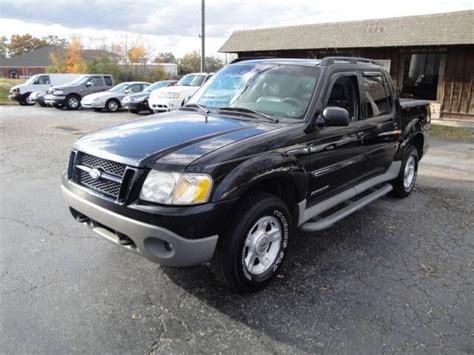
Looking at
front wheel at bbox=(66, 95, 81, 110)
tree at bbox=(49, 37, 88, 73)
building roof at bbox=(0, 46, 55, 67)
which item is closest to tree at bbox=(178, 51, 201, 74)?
tree at bbox=(49, 37, 88, 73)

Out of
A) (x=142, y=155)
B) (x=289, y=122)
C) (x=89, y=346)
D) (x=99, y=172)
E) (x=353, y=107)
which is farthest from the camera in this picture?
(x=353, y=107)

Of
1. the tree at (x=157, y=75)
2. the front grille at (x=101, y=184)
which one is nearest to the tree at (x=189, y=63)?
the tree at (x=157, y=75)

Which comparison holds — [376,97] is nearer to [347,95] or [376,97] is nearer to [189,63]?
[347,95]

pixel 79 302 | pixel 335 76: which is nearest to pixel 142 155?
pixel 79 302

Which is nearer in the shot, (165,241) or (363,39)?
(165,241)

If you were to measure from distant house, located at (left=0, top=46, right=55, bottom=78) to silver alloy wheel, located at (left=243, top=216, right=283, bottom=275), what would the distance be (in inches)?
3189

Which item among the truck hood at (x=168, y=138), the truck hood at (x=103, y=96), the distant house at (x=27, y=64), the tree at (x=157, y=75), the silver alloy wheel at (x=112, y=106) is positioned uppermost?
the distant house at (x=27, y=64)

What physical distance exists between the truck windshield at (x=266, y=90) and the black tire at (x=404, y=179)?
98.4 inches

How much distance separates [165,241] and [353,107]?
2775mm

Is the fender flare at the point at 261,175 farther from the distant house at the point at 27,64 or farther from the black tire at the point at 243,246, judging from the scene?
the distant house at the point at 27,64

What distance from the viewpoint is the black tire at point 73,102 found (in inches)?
807

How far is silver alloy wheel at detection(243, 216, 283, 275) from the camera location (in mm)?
3264

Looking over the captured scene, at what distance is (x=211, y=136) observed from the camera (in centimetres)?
326

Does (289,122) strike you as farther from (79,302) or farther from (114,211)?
(79,302)
